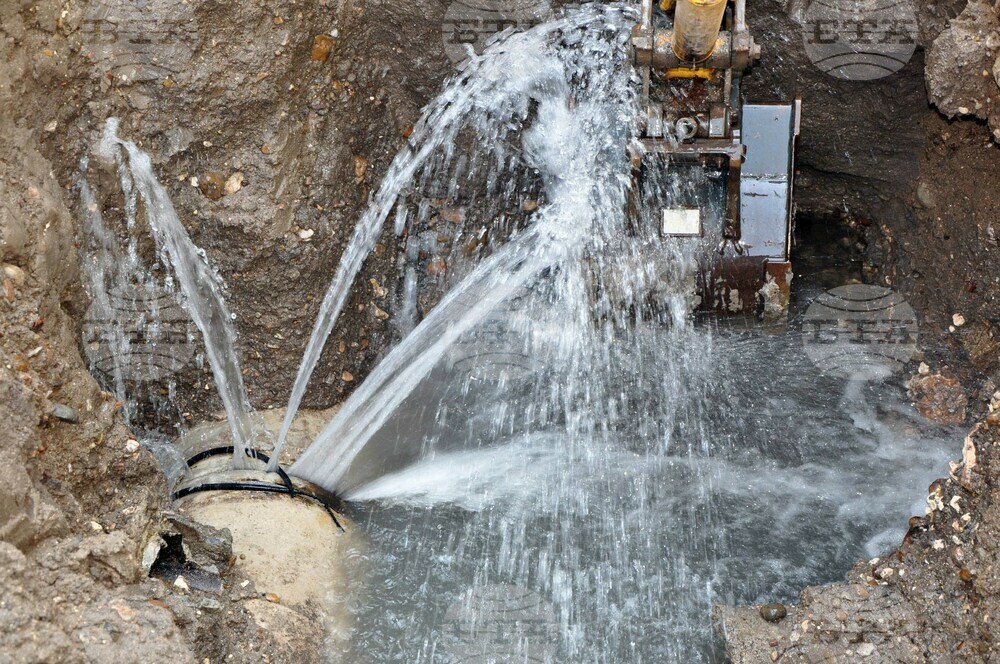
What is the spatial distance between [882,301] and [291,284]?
3.09 meters

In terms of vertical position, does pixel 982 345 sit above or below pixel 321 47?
below

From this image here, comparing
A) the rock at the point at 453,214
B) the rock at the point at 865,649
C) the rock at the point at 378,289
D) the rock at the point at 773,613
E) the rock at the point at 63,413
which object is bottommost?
the rock at the point at 865,649

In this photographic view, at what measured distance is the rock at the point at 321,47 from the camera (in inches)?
192

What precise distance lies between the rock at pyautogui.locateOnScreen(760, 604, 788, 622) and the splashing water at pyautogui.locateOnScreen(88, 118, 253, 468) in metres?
2.29

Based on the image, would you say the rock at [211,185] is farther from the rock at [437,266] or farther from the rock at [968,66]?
the rock at [968,66]

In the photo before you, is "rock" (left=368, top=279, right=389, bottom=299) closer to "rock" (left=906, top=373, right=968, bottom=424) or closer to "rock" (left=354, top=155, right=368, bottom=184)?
"rock" (left=354, top=155, right=368, bottom=184)

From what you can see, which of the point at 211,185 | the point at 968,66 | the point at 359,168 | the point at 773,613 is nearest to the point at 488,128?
the point at 359,168

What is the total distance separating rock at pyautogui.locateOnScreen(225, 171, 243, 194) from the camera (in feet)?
15.6

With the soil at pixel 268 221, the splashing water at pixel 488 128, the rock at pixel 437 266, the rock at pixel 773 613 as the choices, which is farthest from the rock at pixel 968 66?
the rock at pixel 437 266

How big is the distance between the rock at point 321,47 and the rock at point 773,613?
3186 millimetres

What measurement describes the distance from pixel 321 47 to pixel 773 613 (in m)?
3.24

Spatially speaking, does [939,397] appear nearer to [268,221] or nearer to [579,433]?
[579,433]

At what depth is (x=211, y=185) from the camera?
4742 millimetres

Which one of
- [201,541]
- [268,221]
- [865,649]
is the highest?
[268,221]
